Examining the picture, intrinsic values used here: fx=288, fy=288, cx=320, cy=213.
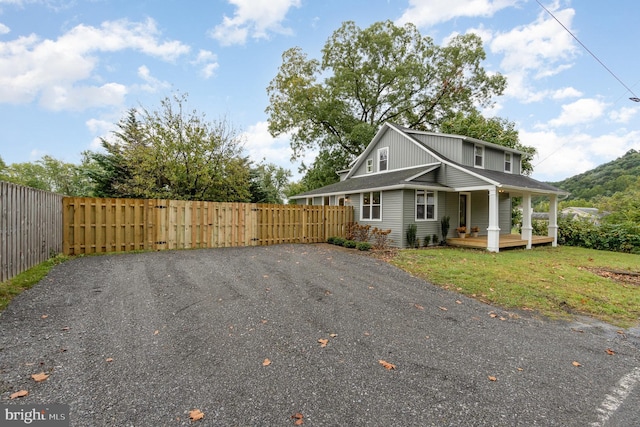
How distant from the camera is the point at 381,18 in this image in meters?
24.8

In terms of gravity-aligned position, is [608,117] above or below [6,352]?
above

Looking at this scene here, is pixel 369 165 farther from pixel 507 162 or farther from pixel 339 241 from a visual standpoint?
pixel 507 162

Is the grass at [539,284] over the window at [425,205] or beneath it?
beneath

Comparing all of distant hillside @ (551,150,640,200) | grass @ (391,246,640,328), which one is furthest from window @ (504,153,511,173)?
distant hillside @ (551,150,640,200)

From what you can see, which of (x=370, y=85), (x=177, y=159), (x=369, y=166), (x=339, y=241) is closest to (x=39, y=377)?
(x=339, y=241)

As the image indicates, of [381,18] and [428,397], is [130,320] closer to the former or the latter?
[428,397]

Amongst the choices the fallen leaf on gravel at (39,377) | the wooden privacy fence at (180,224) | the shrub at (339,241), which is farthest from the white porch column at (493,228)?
the fallen leaf on gravel at (39,377)

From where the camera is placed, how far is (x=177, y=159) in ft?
50.0

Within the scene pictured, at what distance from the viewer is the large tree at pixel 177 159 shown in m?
15.1

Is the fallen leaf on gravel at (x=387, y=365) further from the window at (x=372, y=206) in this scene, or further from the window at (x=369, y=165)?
the window at (x=369, y=165)

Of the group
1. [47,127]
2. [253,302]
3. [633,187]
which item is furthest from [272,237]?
[633,187]

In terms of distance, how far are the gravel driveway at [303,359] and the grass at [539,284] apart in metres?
0.80

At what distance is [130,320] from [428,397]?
383 cm

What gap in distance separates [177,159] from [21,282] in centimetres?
1107
